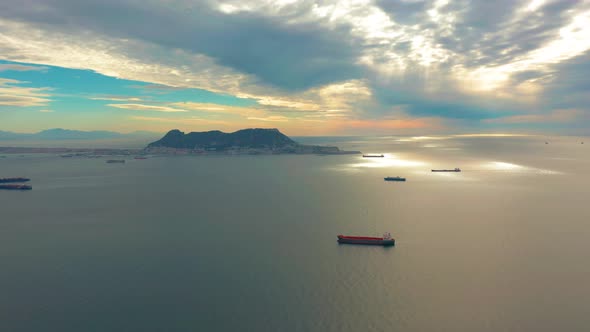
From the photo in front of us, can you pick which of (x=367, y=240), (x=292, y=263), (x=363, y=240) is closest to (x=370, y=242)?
(x=367, y=240)

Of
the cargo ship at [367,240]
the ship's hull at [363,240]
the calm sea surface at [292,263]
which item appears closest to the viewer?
the calm sea surface at [292,263]

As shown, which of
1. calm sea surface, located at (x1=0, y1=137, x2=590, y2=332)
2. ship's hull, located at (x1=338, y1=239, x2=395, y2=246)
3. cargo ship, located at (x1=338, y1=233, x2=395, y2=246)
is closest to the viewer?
calm sea surface, located at (x1=0, y1=137, x2=590, y2=332)

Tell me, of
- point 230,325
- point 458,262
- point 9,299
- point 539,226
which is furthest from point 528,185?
point 9,299

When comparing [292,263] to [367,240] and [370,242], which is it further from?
[370,242]

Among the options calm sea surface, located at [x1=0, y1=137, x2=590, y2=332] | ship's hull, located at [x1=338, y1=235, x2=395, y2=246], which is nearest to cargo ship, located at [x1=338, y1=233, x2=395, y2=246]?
ship's hull, located at [x1=338, y1=235, x2=395, y2=246]

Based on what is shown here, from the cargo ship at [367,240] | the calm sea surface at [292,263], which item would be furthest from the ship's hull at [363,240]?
the calm sea surface at [292,263]

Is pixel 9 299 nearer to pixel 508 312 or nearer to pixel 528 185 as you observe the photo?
pixel 508 312

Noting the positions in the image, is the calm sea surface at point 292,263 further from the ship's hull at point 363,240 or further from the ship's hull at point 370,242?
the ship's hull at point 363,240

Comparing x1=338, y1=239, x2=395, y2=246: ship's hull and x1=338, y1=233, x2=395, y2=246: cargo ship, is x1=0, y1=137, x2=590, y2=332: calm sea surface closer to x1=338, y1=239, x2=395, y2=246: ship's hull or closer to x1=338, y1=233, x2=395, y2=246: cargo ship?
x1=338, y1=239, x2=395, y2=246: ship's hull
